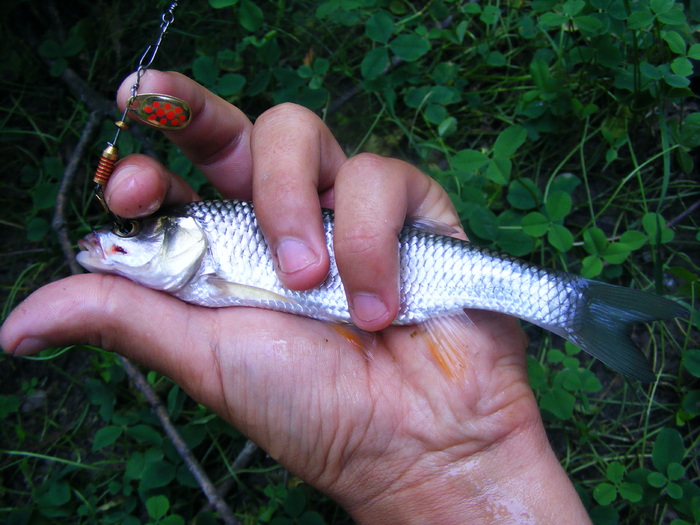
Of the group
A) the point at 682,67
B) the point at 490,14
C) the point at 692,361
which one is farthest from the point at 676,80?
the point at 692,361

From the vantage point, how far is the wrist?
5.94 feet

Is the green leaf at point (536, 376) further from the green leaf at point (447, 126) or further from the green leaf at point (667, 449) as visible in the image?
the green leaf at point (447, 126)

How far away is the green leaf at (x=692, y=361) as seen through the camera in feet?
8.29

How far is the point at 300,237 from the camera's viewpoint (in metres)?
1.75

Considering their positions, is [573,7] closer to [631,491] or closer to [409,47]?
[409,47]

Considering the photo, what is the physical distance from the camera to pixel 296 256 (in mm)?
1742

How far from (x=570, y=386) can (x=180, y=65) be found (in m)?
3.37

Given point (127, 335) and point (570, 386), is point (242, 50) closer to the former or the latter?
point (127, 335)

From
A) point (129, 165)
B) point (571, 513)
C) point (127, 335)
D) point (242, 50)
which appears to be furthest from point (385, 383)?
point (242, 50)

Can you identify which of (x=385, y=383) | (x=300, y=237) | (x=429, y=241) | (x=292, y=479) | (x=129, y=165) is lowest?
(x=292, y=479)

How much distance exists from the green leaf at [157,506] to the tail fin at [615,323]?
218 cm

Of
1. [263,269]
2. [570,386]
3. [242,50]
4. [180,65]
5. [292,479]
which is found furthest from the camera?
[180,65]

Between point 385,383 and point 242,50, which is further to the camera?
point 242,50

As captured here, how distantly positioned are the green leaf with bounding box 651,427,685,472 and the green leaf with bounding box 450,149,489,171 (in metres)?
1.69
